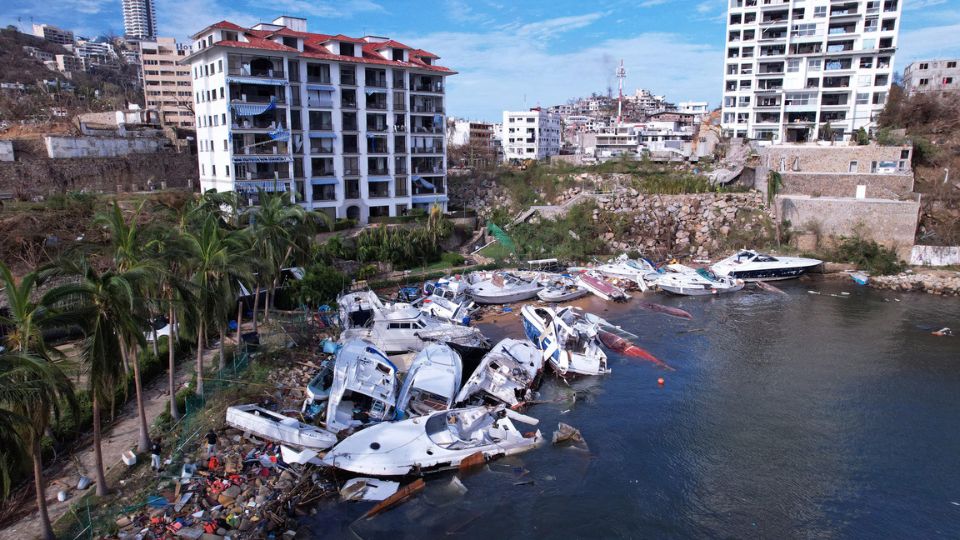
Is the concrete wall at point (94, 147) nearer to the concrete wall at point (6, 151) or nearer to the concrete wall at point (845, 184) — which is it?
the concrete wall at point (6, 151)

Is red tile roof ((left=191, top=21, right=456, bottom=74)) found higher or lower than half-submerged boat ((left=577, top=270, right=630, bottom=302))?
higher

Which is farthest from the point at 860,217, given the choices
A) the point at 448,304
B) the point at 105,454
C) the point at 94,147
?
the point at 94,147

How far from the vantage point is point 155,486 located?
15625 mm

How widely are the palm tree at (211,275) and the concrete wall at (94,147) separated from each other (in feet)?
140

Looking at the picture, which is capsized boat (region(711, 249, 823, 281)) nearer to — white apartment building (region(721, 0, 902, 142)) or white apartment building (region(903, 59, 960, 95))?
white apartment building (region(721, 0, 902, 142))

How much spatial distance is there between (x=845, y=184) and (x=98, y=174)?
211 ft

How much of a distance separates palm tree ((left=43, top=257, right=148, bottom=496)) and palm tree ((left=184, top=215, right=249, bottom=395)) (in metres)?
3.88

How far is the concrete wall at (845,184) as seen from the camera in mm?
46016

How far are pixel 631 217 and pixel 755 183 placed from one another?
1365cm

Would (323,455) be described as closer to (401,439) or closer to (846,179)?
(401,439)

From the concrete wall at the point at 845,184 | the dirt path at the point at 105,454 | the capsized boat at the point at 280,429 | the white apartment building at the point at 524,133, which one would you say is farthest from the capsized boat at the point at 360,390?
the white apartment building at the point at 524,133

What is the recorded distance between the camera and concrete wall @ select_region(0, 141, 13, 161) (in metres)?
47.8

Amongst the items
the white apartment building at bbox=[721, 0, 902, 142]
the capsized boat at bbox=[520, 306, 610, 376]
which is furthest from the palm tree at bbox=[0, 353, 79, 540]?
the white apartment building at bbox=[721, 0, 902, 142]

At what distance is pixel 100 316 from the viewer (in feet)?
43.9
